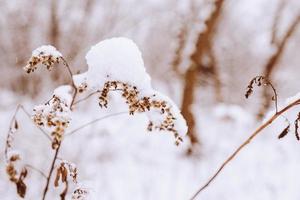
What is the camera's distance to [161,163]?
6305 millimetres

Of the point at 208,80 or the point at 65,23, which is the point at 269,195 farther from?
the point at 208,80

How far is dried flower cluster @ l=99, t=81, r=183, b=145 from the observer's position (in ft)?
4.61

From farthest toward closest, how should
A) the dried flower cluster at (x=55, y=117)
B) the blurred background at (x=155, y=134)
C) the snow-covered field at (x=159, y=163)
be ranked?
the blurred background at (x=155, y=134)
the snow-covered field at (x=159, y=163)
the dried flower cluster at (x=55, y=117)

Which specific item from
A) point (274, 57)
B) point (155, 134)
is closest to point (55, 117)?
point (155, 134)

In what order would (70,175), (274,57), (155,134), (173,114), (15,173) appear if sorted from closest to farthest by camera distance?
(15,173), (70,175), (173,114), (155,134), (274,57)

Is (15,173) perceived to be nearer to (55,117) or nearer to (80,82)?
(55,117)

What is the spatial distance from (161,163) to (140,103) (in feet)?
16.3

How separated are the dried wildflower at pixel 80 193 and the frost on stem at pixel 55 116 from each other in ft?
0.77

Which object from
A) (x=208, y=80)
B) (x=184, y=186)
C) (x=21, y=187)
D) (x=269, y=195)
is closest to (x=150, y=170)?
(x=184, y=186)

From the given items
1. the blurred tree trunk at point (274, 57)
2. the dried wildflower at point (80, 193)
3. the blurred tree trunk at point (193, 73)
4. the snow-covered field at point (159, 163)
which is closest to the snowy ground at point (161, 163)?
the snow-covered field at point (159, 163)

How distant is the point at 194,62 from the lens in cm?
677

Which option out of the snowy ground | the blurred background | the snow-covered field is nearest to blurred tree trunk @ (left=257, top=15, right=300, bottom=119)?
the blurred background

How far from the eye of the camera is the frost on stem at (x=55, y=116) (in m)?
1.23

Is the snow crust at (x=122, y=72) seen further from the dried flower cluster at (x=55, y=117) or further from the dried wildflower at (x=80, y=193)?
the dried wildflower at (x=80, y=193)
